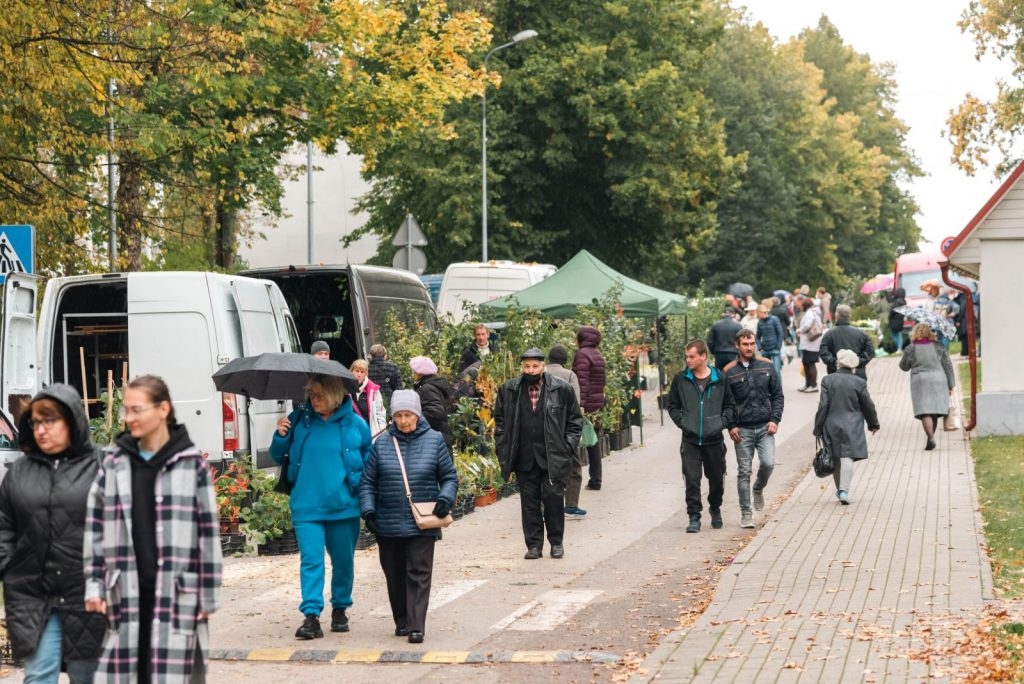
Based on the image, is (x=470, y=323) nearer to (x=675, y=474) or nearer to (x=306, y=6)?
(x=675, y=474)

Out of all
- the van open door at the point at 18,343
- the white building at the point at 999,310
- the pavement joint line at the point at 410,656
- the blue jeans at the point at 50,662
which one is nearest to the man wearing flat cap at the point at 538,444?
the pavement joint line at the point at 410,656

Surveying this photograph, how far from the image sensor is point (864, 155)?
78.4 m

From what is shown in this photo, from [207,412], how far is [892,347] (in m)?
30.3

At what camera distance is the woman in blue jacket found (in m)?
10.1

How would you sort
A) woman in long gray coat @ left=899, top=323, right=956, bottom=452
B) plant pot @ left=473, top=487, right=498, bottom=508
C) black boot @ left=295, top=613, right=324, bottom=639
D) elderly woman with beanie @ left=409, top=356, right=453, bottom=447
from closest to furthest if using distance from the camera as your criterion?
black boot @ left=295, top=613, right=324, bottom=639, elderly woman with beanie @ left=409, top=356, right=453, bottom=447, plant pot @ left=473, top=487, right=498, bottom=508, woman in long gray coat @ left=899, top=323, right=956, bottom=452

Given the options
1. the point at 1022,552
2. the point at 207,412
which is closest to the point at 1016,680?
the point at 1022,552

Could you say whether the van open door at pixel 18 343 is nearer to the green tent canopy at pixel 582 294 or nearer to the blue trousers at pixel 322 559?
the blue trousers at pixel 322 559

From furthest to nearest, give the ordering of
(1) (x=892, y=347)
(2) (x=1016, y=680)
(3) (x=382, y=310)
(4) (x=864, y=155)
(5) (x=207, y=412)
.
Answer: (4) (x=864, y=155) < (1) (x=892, y=347) < (3) (x=382, y=310) < (5) (x=207, y=412) < (2) (x=1016, y=680)

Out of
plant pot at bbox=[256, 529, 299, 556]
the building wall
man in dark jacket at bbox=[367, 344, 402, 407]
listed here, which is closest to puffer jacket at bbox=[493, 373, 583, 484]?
plant pot at bbox=[256, 529, 299, 556]

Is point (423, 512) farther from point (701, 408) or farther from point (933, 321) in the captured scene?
point (933, 321)

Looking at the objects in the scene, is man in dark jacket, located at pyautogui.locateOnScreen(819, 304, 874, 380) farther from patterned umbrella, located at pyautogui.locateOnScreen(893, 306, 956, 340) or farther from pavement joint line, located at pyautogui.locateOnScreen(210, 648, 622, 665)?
pavement joint line, located at pyautogui.locateOnScreen(210, 648, 622, 665)

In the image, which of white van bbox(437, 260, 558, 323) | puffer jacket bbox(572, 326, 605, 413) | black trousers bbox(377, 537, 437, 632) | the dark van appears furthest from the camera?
white van bbox(437, 260, 558, 323)

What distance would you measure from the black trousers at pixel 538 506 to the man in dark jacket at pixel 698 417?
1.80m

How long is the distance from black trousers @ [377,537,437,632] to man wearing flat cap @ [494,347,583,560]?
3263 mm
